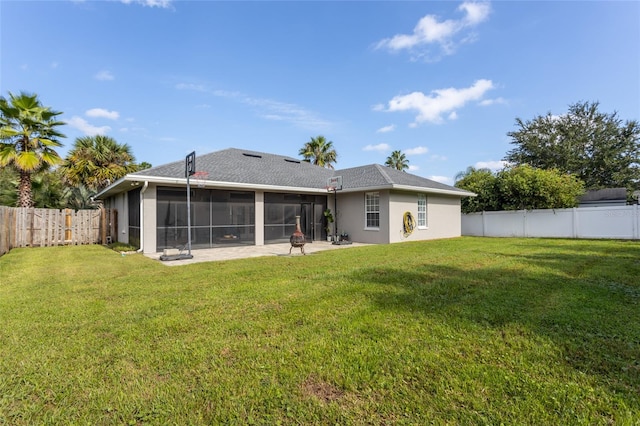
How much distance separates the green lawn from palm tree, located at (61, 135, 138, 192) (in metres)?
14.0

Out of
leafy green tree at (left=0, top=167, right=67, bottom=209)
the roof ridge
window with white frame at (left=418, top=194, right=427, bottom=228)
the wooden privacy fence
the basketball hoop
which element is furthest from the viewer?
leafy green tree at (left=0, top=167, right=67, bottom=209)

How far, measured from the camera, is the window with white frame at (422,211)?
15.6m

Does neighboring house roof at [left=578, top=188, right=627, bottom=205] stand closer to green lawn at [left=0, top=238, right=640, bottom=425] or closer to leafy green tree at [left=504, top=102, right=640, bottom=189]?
leafy green tree at [left=504, top=102, right=640, bottom=189]

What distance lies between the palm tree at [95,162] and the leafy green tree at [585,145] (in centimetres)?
3230

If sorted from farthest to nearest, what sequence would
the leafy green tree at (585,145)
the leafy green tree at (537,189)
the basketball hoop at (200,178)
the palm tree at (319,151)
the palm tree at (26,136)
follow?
1. the palm tree at (319,151)
2. the leafy green tree at (585,145)
3. the leafy green tree at (537,189)
4. the palm tree at (26,136)
5. the basketball hoop at (200,178)

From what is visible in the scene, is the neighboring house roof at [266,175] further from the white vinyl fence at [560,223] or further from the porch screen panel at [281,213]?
the white vinyl fence at [560,223]

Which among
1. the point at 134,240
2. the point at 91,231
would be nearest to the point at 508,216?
the point at 134,240

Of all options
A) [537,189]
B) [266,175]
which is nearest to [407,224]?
[266,175]

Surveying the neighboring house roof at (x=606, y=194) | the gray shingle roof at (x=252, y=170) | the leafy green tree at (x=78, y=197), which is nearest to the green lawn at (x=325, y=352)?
the gray shingle roof at (x=252, y=170)

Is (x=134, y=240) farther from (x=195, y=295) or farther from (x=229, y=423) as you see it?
(x=229, y=423)

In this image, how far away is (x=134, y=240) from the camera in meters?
12.2

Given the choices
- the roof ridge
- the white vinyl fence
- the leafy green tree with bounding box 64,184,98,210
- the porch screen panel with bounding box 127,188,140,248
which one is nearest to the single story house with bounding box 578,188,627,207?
the white vinyl fence

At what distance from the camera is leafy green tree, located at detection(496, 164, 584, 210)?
53.5ft

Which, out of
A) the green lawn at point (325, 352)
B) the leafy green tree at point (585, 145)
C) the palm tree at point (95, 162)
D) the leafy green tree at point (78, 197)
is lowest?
the green lawn at point (325, 352)
